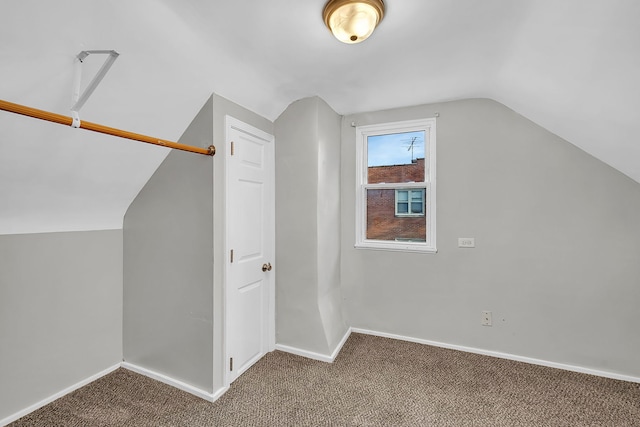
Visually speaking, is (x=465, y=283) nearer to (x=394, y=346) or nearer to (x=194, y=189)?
(x=394, y=346)

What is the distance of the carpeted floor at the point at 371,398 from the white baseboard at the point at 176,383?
3 cm

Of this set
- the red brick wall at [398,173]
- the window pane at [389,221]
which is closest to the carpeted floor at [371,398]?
the window pane at [389,221]

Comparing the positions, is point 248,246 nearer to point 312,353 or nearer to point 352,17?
point 312,353

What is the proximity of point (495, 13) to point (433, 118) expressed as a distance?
125 cm

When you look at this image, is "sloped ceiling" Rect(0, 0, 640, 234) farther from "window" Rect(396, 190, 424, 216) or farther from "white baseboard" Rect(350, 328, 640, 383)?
"white baseboard" Rect(350, 328, 640, 383)

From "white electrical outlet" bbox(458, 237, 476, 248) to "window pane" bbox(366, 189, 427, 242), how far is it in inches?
12.6

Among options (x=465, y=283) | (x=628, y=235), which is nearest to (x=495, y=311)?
(x=465, y=283)

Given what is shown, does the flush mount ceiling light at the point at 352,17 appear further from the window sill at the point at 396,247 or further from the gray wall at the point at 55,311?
the gray wall at the point at 55,311

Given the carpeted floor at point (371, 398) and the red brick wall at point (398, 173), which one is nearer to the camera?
the carpeted floor at point (371, 398)

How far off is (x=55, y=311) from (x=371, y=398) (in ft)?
7.68

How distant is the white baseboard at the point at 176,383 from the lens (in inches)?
77.5

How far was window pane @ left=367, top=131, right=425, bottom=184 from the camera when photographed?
2832 mm

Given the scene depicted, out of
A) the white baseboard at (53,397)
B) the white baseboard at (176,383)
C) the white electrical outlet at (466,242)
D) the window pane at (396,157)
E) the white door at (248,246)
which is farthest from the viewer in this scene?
the window pane at (396,157)

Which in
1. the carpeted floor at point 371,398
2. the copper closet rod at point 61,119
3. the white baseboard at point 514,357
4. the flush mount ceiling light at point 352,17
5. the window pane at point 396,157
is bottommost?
the carpeted floor at point 371,398
